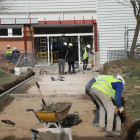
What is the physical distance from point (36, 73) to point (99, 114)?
493 inches

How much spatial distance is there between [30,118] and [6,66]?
11211 mm

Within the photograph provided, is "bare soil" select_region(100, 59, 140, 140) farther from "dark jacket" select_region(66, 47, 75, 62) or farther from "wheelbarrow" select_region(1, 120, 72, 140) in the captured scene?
"dark jacket" select_region(66, 47, 75, 62)

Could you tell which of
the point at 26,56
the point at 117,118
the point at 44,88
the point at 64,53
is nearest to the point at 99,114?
the point at 117,118

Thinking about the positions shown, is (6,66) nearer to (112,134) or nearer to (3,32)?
(3,32)

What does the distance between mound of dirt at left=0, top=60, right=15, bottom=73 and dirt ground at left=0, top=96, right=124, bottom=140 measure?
24.4 feet

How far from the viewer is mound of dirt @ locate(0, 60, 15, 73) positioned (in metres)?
17.9

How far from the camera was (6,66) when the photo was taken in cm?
1861

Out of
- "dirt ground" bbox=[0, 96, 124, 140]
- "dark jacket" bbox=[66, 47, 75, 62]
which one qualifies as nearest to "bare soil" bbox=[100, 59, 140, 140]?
"dirt ground" bbox=[0, 96, 124, 140]

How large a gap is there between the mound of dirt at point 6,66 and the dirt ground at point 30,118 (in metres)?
7.44

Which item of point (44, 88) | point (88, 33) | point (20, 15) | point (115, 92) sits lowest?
point (44, 88)

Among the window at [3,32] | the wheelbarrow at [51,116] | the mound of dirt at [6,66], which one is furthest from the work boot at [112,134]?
the window at [3,32]

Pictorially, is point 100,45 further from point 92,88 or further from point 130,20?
point 92,88

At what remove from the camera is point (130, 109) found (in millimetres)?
7523

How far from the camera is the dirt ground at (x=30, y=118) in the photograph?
21.3ft
